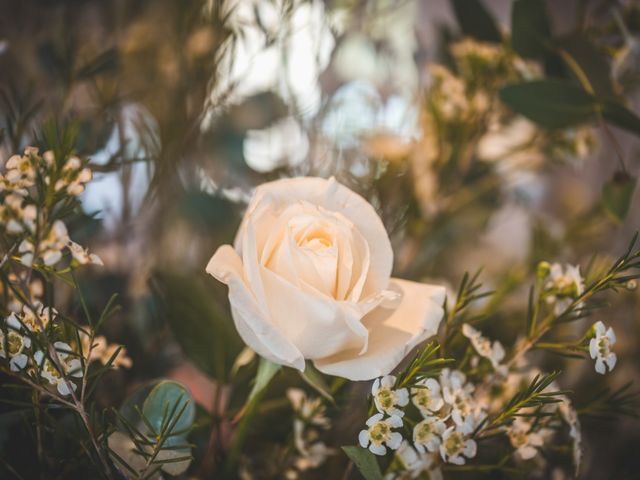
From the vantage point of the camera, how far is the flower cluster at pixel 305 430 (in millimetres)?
388

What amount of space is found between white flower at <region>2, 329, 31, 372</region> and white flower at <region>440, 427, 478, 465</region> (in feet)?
0.81

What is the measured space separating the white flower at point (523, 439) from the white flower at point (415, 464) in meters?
0.06

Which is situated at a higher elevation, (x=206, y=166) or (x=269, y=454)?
(x=206, y=166)

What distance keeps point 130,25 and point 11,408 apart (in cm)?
59

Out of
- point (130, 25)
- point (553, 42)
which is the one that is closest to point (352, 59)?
point (130, 25)

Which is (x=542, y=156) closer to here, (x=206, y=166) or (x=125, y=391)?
(x=206, y=166)

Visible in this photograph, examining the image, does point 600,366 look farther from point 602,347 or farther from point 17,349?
point 17,349

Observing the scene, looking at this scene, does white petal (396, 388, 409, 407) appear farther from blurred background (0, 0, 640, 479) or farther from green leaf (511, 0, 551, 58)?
green leaf (511, 0, 551, 58)

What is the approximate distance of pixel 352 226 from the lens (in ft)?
1.08

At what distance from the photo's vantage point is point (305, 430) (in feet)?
1.36

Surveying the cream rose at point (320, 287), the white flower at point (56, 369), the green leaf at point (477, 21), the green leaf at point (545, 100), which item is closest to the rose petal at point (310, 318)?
the cream rose at point (320, 287)

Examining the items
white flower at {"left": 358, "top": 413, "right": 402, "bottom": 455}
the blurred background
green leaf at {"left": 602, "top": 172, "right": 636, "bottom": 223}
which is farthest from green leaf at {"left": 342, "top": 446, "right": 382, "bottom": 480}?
green leaf at {"left": 602, "top": 172, "right": 636, "bottom": 223}

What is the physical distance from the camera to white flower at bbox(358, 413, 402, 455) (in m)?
0.29

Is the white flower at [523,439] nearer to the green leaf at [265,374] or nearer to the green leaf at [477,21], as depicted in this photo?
the green leaf at [265,374]
